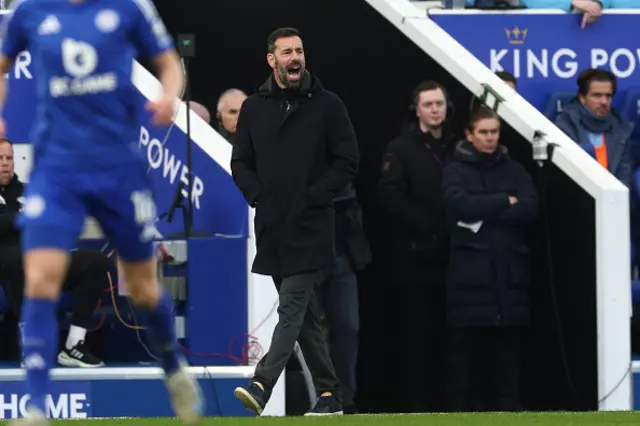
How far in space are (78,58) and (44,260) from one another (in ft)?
2.59

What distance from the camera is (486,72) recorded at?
11414 mm

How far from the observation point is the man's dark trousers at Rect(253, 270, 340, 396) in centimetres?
877

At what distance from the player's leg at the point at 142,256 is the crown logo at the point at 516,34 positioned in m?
5.85

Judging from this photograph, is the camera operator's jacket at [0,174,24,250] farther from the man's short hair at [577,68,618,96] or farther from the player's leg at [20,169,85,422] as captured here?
the player's leg at [20,169,85,422]

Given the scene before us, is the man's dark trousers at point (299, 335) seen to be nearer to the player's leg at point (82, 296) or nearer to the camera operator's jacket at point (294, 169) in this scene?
the camera operator's jacket at point (294, 169)

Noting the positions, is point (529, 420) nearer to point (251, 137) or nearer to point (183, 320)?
point (251, 137)

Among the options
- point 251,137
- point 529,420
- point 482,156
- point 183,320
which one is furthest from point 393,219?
point 529,420

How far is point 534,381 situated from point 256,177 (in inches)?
127

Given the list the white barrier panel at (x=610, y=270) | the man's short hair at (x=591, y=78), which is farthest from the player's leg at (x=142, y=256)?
the man's short hair at (x=591, y=78)

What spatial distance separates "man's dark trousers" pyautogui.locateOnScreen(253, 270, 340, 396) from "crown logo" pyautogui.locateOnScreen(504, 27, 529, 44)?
3.88m

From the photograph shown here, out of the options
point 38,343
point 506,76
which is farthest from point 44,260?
point 506,76

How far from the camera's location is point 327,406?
908 centimetres

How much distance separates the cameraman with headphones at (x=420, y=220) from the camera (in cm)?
1090

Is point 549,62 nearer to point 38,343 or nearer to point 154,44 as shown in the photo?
point 154,44
